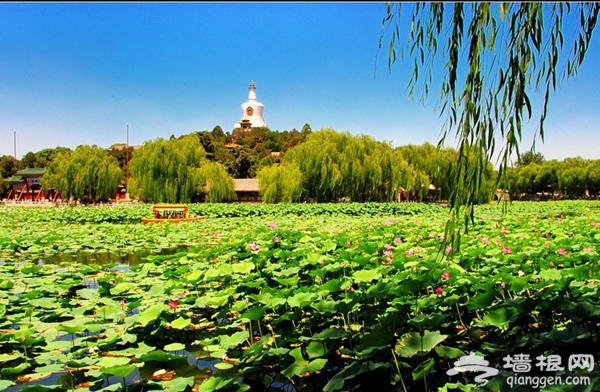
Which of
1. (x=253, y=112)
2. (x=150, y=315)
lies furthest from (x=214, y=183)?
(x=253, y=112)

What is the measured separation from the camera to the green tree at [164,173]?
19.1m

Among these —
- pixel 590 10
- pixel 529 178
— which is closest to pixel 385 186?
pixel 590 10

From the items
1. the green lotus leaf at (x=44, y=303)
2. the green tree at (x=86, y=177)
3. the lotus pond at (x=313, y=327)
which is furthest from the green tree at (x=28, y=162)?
the green lotus leaf at (x=44, y=303)

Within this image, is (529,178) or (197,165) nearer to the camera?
(197,165)

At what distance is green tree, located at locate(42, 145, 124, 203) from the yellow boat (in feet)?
36.1

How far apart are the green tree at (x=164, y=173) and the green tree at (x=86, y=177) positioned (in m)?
3.73

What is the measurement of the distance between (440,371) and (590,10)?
60.8 inches

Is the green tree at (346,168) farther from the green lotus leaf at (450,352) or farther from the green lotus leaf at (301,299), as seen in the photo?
the green lotus leaf at (450,352)

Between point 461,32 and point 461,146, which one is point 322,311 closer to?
point 461,146

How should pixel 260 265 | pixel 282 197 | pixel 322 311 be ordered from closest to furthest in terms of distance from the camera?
1. pixel 322 311
2. pixel 260 265
3. pixel 282 197

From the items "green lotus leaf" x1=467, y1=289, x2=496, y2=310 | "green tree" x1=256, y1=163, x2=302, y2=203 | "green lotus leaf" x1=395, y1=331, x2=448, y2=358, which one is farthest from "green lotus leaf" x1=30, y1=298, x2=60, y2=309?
"green tree" x1=256, y1=163, x2=302, y2=203

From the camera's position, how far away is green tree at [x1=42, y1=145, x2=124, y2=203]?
22.5 meters

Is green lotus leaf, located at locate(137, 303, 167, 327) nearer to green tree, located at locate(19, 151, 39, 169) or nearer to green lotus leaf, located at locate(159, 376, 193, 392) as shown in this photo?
green lotus leaf, located at locate(159, 376, 193, 392)

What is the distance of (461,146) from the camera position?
1586mm
